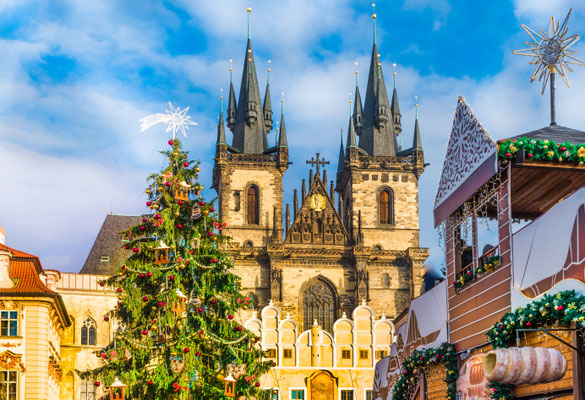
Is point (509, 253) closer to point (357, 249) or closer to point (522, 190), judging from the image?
point (522, 190)

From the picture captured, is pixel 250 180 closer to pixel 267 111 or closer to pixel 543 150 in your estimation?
pixel 267 111

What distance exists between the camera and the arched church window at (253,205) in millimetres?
57781

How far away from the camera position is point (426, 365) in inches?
564

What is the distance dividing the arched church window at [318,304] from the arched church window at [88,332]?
17711mm

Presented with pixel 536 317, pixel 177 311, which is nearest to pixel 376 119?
pixel 177 311

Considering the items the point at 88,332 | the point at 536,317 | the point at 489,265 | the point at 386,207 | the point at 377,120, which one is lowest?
the point at 536,317

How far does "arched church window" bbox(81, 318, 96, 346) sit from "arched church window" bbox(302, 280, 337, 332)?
17.7 m

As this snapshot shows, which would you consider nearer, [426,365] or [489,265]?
[489,265]

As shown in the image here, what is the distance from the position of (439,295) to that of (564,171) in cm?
352

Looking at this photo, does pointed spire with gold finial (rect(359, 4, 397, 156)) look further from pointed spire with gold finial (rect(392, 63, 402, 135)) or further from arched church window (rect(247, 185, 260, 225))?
arched church window (rect(247, 185, 260, 225))

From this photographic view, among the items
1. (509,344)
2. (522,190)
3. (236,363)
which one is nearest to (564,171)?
(522,190)

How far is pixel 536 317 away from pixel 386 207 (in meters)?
49.2

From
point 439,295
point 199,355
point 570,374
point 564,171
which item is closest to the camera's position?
point 570,374

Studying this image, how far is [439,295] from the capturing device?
14.2m
